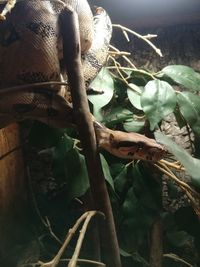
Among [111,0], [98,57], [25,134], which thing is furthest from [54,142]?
A: [111,0]

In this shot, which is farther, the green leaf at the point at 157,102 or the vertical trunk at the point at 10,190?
the vertical trunk at the point at 10,190

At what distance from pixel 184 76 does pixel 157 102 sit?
0.23 metres

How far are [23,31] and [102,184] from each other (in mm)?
479

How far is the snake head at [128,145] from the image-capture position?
968 millimetres

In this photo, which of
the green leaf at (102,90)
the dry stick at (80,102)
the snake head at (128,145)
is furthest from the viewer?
the green leaf at (102,90)

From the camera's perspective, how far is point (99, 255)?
3.90 feet

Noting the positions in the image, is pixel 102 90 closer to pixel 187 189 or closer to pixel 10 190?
pixel 187 189

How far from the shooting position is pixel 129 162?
4.62 ft

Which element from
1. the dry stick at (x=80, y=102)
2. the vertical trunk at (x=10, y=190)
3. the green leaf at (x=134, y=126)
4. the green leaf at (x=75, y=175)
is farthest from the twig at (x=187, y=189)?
the vertical trunk at (x=10, y=190)

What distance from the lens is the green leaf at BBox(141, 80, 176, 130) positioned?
1149mm

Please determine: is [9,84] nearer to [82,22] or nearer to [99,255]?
[82,22]

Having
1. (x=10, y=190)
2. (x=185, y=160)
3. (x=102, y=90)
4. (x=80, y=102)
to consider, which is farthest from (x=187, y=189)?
(x=10, y=190)

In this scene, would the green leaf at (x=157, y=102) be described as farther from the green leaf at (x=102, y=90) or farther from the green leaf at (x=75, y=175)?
the green leaf at (x=75, y=175)

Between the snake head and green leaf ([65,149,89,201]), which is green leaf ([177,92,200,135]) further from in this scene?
green leaf ([65,149,89,201])
